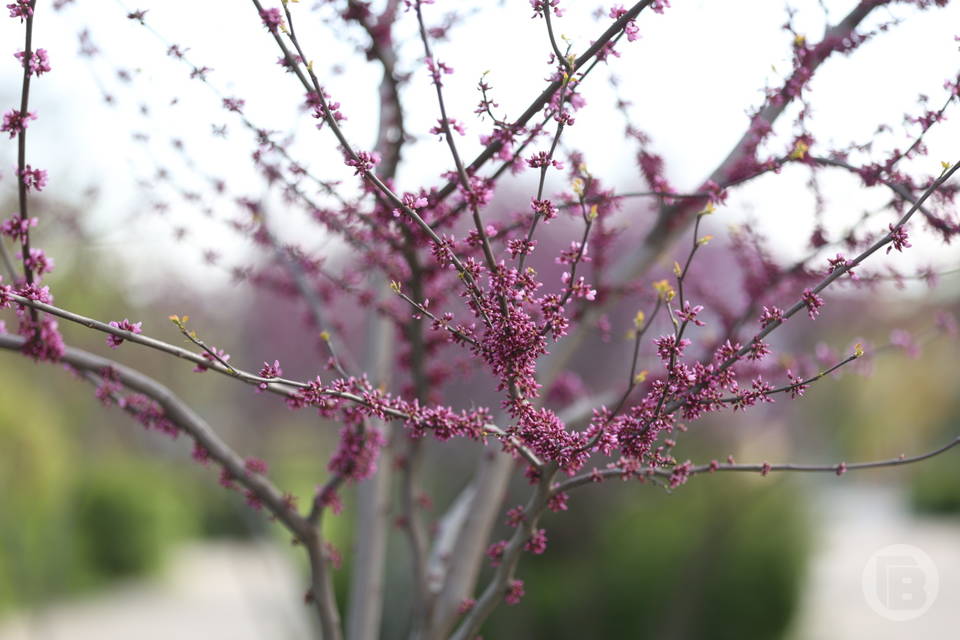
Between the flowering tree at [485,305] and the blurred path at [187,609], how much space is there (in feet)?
13.6

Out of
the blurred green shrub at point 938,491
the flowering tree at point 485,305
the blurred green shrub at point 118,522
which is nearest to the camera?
the flowering tree at point 485,305

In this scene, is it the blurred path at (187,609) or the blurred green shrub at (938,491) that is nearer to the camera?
the blurred path at (187,609)

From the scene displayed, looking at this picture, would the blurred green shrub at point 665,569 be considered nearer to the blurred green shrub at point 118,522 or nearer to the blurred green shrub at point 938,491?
the blurred green shrub at point 118,522

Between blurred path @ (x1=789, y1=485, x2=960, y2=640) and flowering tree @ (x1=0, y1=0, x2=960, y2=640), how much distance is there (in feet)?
12.1

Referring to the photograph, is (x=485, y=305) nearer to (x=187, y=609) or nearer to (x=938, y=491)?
(x=187, y=609)

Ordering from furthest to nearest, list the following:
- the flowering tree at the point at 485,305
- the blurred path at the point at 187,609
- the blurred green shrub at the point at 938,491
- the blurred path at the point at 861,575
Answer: the blurred green shrub at the point at 938,491, the blurred path at the point at 187,609, the blurred path at the point at 861,575, the flowering tree at the point at 485,305

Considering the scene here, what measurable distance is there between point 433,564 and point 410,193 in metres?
1.39

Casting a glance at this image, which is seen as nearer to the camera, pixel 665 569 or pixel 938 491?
pixel 665 569

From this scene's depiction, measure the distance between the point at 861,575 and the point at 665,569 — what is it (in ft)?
15.5

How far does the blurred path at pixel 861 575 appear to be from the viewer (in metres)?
5.87

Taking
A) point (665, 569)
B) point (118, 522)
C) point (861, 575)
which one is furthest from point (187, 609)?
point (861, 575)

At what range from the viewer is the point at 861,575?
8773 mm

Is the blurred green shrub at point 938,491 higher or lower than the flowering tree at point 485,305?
higher

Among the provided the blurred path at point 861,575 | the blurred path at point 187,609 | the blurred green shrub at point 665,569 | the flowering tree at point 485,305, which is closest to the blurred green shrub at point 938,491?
the blurred path at point 861,575
